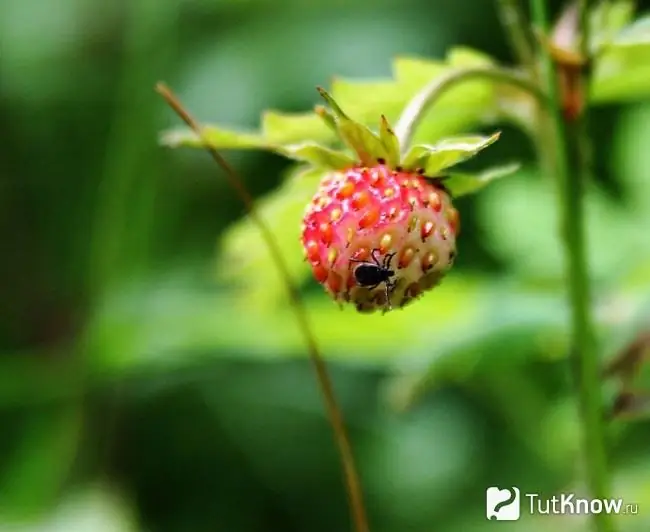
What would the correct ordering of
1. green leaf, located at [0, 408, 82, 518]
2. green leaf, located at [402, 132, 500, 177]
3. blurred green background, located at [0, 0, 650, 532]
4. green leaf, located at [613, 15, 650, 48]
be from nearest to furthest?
green leaf, located at [402, 132, 500, 177], green leaf, located at [613, 15, 650, 48], blurred green background, located at [0, 0, 650, 532], green leaf, located at [0, 408, 82, 518]

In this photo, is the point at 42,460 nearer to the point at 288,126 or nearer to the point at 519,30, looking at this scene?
the point at 288,126

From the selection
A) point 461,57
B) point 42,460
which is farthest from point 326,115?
point 42,460

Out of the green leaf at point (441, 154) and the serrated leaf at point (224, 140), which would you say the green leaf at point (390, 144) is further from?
the serrated leaf at point (224, 140)

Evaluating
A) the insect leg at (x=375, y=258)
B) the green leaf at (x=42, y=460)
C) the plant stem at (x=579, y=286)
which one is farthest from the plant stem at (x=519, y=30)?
the green leaf at (x=42, y=460)
